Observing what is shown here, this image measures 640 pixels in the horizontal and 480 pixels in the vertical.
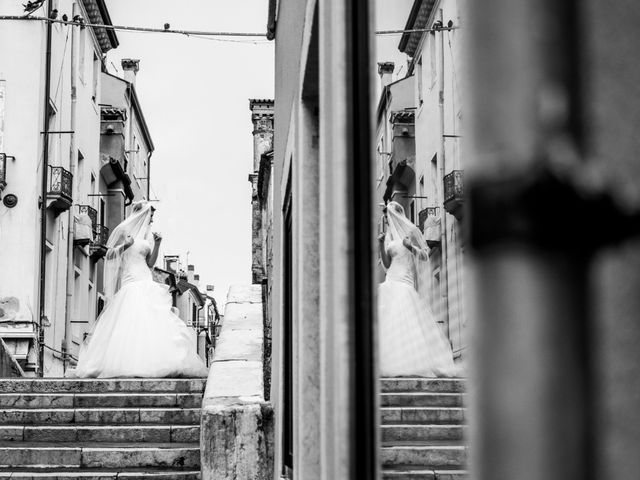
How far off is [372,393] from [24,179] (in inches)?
833

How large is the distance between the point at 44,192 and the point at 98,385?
1291cm

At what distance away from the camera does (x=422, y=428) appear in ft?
7.97

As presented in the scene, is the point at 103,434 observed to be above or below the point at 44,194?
below

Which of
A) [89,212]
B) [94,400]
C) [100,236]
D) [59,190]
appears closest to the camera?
[94,400]

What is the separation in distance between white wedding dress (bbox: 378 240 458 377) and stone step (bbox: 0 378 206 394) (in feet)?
25.8

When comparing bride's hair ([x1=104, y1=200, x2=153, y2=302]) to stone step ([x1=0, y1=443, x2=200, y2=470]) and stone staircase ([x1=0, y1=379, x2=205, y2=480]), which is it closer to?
stone staircase ([x1=0, y1=379, x2=205, y2=480])

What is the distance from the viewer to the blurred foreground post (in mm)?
501

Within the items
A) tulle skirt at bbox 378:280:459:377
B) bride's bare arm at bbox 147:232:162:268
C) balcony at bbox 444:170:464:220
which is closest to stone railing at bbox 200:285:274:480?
tulle skirt at bbox 378:280:459:377

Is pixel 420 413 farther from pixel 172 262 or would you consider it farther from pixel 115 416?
pixel 172 262

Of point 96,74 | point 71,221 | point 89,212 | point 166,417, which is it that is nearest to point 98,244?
point 89,212

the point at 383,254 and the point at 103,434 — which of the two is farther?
the point at 103,434

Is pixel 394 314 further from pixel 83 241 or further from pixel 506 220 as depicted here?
pixel 83 241

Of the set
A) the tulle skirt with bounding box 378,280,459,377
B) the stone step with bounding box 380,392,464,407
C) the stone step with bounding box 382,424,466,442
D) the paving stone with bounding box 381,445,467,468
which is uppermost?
the tulle skirt with bounding box 378,280,459,377

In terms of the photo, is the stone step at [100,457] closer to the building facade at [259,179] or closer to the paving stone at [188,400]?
the paving stone at [188,400]
